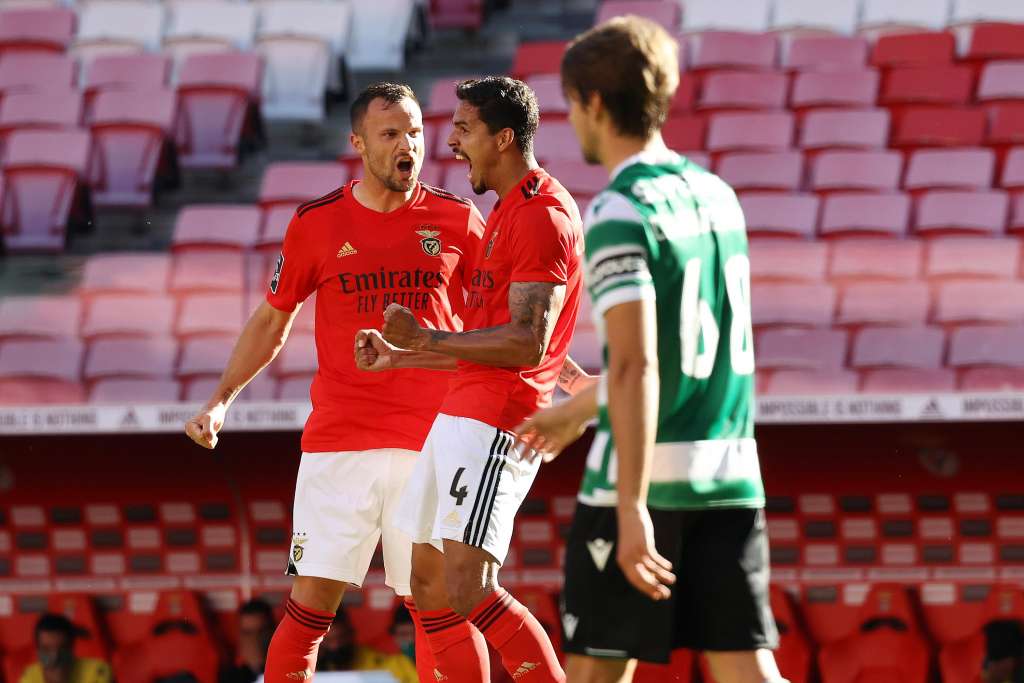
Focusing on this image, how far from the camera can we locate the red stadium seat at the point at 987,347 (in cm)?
764

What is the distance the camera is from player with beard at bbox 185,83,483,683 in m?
4.54

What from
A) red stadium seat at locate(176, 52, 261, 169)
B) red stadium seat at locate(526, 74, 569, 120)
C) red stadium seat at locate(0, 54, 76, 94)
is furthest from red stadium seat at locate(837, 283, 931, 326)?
red stadium seat at locate(0, 54, 76, 94)

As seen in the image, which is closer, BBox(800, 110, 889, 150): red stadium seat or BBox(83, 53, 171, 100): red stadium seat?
BBox(800, 110, 889, 150): red stadium seat

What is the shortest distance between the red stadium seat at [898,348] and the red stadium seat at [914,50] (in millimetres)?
3492

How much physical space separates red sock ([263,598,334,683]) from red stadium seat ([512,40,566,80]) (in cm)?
697

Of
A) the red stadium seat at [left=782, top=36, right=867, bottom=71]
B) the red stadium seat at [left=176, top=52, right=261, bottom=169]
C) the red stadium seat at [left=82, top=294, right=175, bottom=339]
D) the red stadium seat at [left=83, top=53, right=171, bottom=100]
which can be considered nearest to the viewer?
the red stadium seat at [left=82, top=294, right=175, bottom=339]

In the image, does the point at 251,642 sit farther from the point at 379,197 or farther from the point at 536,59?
the point at 536,59

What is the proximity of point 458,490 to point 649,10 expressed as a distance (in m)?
8.29

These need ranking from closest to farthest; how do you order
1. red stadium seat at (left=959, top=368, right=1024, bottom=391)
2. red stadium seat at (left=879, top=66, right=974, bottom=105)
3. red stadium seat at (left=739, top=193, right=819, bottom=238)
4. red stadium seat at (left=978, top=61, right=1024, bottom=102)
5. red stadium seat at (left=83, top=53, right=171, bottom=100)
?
1. red stadium seat at (left=959, top=368, right=1024, bottom=391)
2. red stadium seat at (left=739, top=193, right=819, bottom=238)
3. red stadium seat at (left=978, top=61, right=1024, bottom=102)
4. red stadium seat at (left=879, top=66, right=974, bottom=105)
5. red stadium seat at (left=83, top=53, right=171, bottom=100)

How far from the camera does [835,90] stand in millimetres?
10453

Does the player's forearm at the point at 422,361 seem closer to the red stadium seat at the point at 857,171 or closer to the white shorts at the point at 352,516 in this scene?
the white shorts at the point at 352,516

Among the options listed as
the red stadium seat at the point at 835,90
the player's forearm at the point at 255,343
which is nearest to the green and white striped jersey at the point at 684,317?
the player's forearm at the point at 255,343

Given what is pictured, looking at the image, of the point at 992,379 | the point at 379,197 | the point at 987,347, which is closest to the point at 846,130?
the point at 987,347

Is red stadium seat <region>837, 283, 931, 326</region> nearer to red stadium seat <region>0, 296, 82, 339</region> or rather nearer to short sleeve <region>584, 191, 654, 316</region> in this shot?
red stadium seat <region>0, 296, 82, 339</region>
